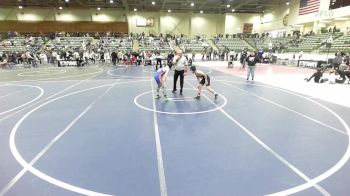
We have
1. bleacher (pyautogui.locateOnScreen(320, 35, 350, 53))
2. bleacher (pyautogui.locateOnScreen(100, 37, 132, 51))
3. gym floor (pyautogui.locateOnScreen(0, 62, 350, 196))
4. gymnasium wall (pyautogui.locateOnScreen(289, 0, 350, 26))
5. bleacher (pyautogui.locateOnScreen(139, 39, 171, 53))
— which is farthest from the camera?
bleacher (pyautogui.locateOnScreen(139, 39, 171, 53))

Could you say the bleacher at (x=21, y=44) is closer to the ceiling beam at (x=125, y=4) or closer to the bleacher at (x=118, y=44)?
the bleacher at (x=118, y=44)

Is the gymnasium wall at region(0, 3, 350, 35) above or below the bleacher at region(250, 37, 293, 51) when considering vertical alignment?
above

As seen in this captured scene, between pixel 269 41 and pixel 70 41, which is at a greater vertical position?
pixel 269 41

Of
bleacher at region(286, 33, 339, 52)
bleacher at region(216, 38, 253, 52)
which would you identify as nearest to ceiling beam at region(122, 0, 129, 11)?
bleacher at region(216, 38, 253, 52)

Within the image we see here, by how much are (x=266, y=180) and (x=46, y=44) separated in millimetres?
35798

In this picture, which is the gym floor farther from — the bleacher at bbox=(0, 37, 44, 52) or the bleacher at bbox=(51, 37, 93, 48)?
the bleacher at bbox=(0, 37, 44, 52)

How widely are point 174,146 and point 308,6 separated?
119ft

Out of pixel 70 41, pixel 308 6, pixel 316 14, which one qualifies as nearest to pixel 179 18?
pixel 70 41

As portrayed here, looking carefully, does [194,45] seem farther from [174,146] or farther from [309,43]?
[174,146]

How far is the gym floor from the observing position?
11.3 ft

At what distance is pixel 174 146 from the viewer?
15.4ft


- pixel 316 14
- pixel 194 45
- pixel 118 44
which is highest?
pixel 316 14

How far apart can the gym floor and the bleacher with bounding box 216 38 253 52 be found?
29914 millimetres

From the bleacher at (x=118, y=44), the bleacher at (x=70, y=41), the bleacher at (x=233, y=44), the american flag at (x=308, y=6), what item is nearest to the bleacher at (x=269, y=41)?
the bleacher at (x=233, y=44)
